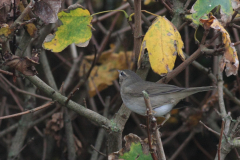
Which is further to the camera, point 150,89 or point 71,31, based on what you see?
point 150,89

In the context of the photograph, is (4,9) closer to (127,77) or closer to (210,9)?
(210,9)

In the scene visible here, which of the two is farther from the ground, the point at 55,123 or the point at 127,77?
the point at 127,77

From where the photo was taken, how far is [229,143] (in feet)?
6.48

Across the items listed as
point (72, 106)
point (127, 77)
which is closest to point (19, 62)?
point (72, 106)

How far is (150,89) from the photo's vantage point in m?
2.65

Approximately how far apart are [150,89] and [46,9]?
1287 mm

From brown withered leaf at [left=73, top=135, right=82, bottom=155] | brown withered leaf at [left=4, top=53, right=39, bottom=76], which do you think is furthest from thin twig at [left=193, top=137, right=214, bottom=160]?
brown withered leaf at [left=4, top=53, right=39, bottom=76]

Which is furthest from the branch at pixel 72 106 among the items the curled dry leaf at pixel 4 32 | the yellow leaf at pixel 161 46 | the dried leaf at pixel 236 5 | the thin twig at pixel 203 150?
Result: the thin twig at pixel 203 150

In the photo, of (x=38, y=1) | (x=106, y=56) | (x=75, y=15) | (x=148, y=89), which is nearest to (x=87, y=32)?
(x=75, y=15)

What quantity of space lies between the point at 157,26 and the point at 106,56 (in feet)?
7.04

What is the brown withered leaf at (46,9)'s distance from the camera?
5.46 ft

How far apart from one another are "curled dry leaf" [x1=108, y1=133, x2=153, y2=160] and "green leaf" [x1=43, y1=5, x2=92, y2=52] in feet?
2.19

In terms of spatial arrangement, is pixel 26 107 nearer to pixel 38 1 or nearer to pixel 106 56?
pixel 106 56

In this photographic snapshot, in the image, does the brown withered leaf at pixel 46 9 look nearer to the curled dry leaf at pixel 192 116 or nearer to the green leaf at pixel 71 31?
the green leaf at pixel 71 31
